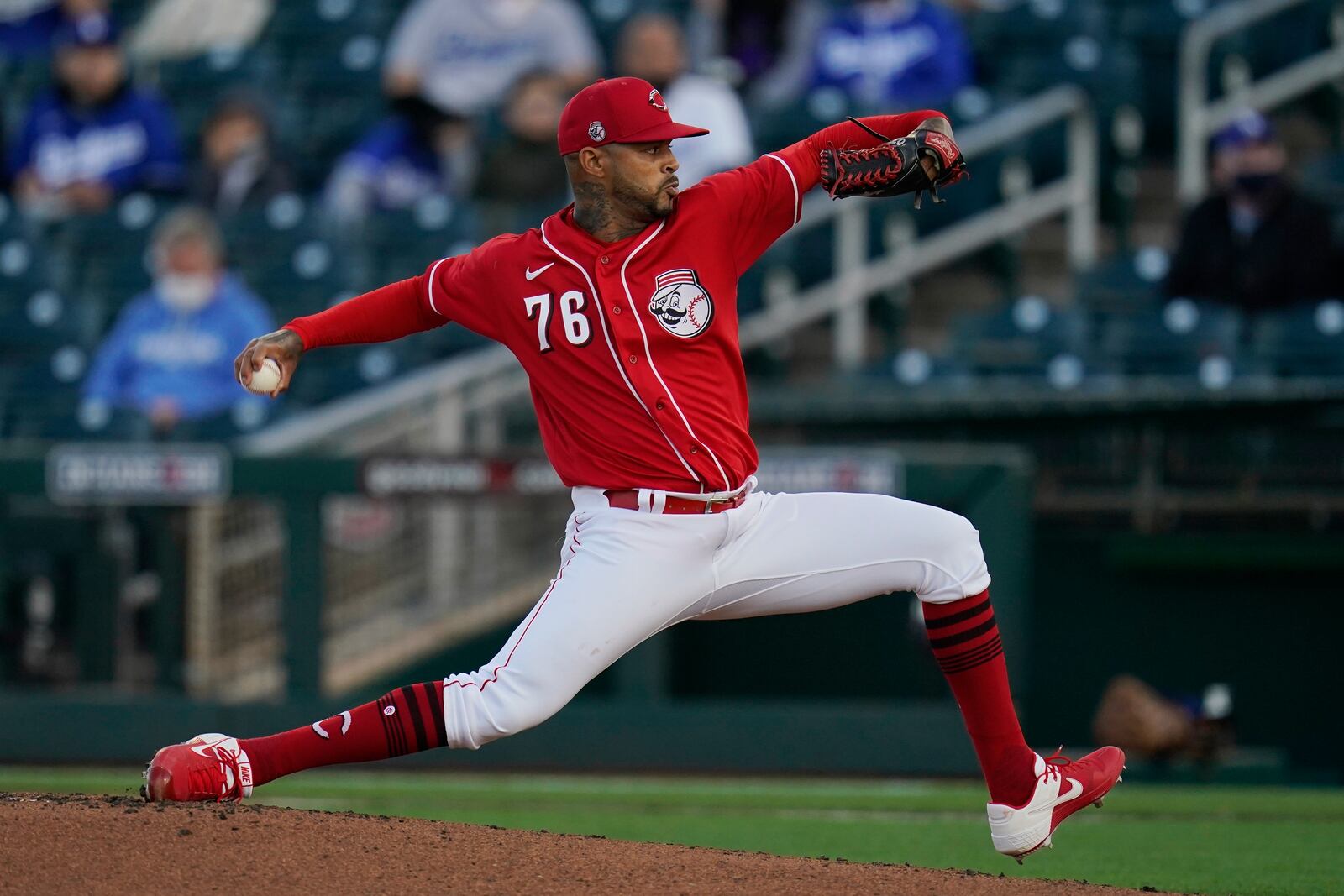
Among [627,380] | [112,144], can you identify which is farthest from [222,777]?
[112,144]

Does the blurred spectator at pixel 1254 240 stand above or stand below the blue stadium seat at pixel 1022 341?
above

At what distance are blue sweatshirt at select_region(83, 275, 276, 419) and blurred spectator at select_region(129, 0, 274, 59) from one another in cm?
389

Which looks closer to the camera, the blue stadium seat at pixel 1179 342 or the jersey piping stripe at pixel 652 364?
the jersey piping stripe at pixel 652 364

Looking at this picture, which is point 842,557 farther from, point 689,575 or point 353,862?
point 353,862

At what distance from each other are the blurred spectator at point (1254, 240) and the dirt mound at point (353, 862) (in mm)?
5131

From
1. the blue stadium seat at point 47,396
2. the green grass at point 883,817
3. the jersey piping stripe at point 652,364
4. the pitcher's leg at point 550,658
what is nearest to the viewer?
the pitcher's leg at point 550,658

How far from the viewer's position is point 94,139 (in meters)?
10.7

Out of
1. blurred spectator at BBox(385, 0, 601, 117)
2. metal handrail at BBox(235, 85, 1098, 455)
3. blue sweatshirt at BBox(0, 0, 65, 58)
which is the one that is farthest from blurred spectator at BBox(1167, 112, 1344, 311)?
blue sweatshirt at BBox(0, 0, 65, 58)

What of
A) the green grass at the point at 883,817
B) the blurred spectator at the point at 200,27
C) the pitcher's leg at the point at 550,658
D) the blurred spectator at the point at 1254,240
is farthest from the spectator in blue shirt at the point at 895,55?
the pitcher's leg at the point at 550,658

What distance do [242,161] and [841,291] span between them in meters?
3.56

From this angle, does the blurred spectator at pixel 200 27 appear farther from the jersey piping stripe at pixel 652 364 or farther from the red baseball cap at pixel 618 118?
the jersey piping stripe at pixel 652 364

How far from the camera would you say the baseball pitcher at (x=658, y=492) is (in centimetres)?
388

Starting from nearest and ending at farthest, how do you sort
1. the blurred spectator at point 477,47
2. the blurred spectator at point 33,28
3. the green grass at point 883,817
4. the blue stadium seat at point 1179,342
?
the green grass at point 883,817
the blue stadium seat at point 1179,342
the blurred spectator at point 477,47
the blurred spectator at point 33,28

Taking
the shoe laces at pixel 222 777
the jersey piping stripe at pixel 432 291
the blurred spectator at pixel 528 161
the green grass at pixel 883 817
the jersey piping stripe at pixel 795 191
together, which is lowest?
the green grass at pixel 883 817
